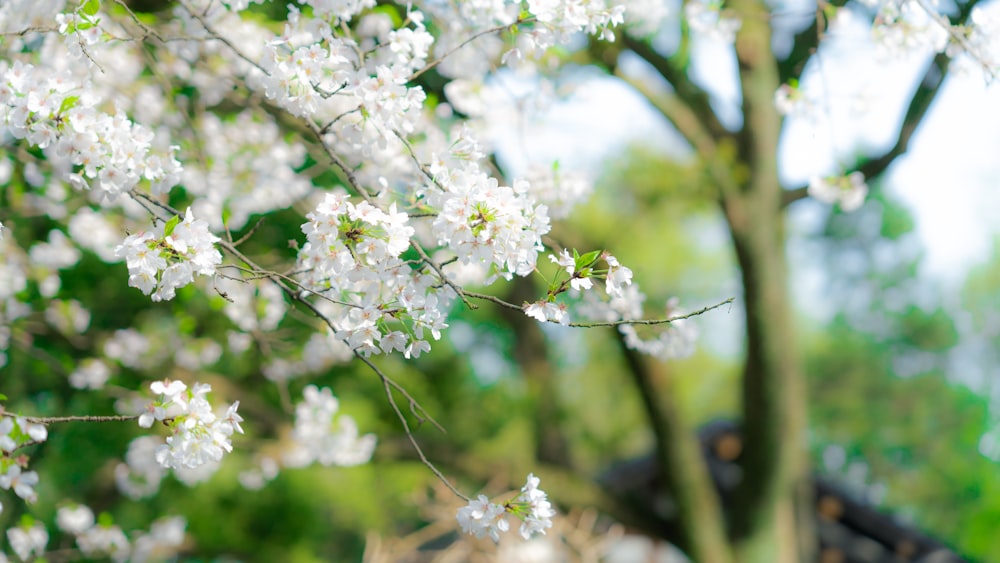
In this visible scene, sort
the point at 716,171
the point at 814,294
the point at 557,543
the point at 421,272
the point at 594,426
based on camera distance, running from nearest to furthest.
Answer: the point at 421,272 → the point at 716,171 → the point at 557,543 → the point at 594,426 → the point at 814,294

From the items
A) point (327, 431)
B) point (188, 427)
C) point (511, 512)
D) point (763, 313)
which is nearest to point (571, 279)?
point (511, 512)

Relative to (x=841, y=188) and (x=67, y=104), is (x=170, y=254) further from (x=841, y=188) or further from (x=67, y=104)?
(x=841, y=188)

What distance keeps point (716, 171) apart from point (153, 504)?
6.76 metres

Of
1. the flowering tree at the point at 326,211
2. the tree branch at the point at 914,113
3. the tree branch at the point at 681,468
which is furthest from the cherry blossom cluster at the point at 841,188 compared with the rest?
the tree branch at the point at 681,468

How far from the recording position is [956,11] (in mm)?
3787

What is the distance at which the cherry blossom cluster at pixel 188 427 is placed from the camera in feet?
6.45

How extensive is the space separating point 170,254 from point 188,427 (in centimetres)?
44

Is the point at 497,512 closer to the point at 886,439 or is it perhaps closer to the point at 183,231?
the point at 183,231

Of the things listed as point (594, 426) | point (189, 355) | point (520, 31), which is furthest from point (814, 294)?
point (520, 31)

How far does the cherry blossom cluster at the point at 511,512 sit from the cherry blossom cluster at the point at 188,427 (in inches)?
23.0

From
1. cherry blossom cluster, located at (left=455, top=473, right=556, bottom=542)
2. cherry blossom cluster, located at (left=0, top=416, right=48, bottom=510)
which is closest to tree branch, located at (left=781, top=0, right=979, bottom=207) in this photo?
cherry blossom cluster, located at (left=455, top=473, right=556, bottom=542)

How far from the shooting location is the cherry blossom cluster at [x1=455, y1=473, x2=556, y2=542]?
2.02 metres

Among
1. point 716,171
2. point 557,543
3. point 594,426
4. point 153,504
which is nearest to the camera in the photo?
point 716,171

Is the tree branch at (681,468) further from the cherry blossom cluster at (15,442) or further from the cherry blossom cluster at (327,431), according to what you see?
the cherry blossom cluster at (15,442)
